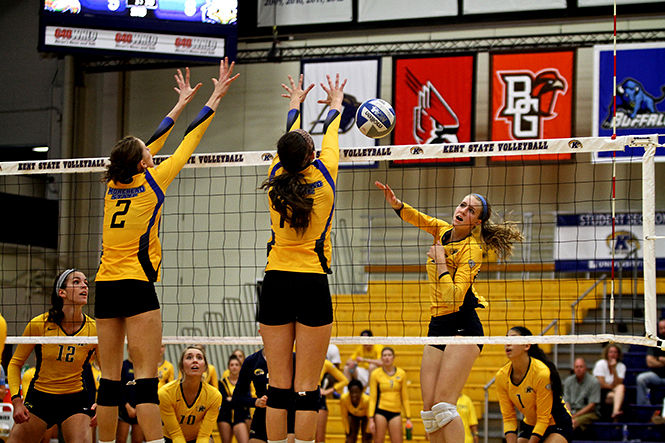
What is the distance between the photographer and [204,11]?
16.8 metres

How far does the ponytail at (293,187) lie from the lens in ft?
18.1

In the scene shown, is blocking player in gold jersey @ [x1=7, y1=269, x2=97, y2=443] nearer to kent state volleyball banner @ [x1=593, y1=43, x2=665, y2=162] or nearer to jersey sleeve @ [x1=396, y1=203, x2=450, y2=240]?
jersey sleeve @ [x1=396, y1=203, x2=450, y2=240]

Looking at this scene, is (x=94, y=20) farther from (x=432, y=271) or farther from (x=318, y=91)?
(x=432, y=271)

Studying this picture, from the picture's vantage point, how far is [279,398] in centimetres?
565

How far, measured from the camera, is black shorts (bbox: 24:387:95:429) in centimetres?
771

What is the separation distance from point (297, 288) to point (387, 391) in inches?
347

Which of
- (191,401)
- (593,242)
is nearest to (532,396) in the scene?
(191,401)

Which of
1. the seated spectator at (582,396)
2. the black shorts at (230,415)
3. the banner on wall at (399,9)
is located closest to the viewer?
the black shorts at (230,415)

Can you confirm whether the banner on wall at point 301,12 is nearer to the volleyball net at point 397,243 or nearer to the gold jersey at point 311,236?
the volleyball net at point 397,243

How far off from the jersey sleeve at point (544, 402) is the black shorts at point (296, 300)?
3191mm

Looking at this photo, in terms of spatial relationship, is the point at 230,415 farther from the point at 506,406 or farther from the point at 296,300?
the point at 296,300

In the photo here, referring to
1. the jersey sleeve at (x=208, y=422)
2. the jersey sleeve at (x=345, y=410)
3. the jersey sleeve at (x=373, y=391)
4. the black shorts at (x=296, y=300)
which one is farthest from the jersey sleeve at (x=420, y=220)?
the jersey sleeve at (x=345, y=410)

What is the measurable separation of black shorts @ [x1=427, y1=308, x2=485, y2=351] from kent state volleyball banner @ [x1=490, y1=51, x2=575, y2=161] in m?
10.7

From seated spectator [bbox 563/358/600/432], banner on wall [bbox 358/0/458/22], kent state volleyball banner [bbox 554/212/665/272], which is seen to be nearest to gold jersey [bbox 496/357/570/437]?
seated spectator [bbox 563/358/600/432]
